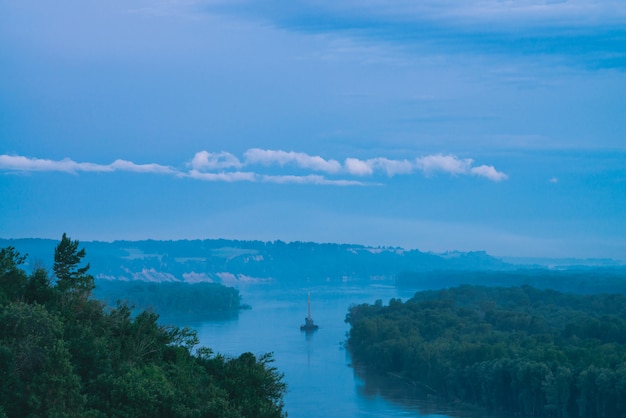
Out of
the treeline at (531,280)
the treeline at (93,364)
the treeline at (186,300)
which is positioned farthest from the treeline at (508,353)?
the treeline at (531,280)

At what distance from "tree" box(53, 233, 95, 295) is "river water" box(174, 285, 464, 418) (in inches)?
335

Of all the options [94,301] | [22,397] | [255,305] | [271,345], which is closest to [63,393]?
[22,397]

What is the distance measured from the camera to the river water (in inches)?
672

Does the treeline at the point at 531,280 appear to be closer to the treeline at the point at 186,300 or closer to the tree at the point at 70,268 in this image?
the treeline at the point at 186,300

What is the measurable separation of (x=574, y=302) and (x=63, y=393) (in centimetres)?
2633

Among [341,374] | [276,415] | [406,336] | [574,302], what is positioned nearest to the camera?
[276,415]

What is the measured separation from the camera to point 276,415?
7875 millimetres

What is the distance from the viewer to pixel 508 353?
17.9 metres

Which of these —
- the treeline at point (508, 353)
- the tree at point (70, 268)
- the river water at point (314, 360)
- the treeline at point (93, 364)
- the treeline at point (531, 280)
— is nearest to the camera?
the treeline at point (93, 364)

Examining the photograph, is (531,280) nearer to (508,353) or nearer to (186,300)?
(186,300)

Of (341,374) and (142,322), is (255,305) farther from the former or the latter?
(142,322)

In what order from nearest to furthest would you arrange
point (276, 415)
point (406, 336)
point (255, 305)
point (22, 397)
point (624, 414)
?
1. point (22, 397)
2. point (276, 415)
3. point (624, 414)
4. point (406, 336)
5. point (255, 305)

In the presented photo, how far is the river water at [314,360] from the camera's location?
17062 millimetres

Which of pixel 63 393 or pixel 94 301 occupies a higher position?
pixel 94 301
